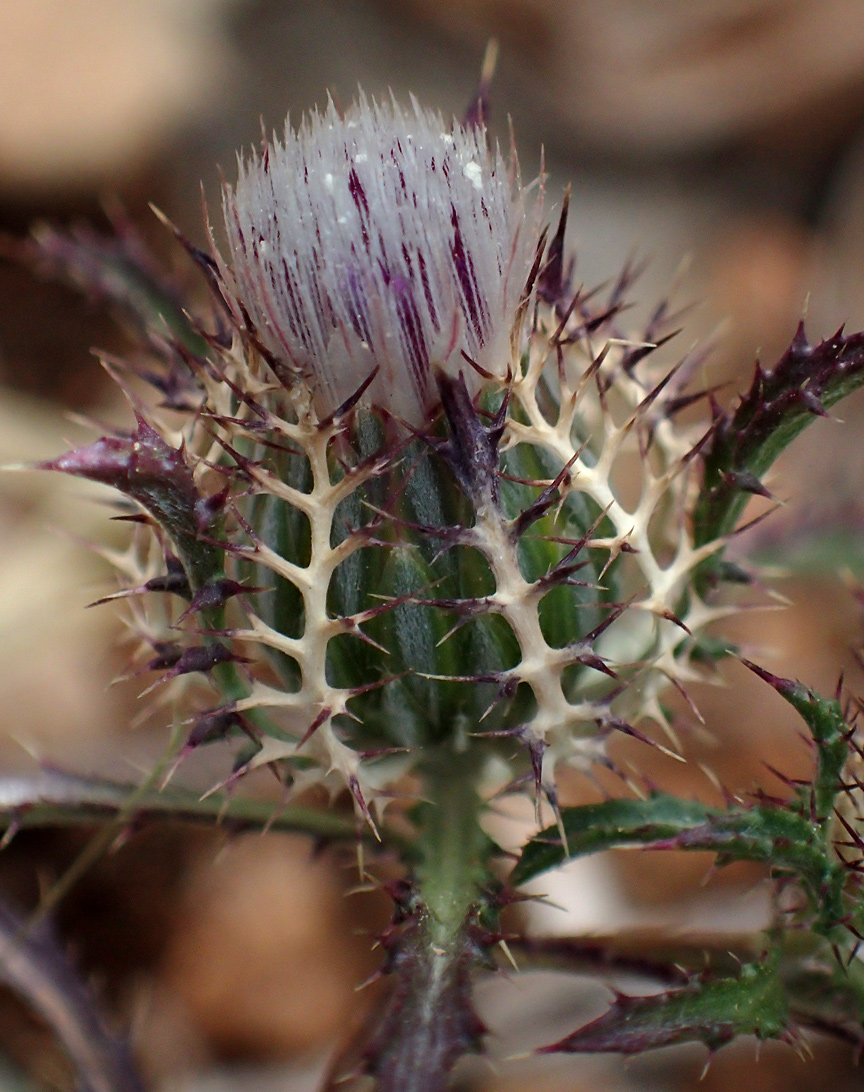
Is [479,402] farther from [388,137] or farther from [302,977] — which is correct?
[302,977]

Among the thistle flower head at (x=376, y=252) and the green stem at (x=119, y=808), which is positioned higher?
the thistle flower head at (x=376, y=252)

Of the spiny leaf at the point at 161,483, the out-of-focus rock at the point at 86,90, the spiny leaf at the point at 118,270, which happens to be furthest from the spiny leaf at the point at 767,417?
the out-of-focus rock at the point at 86,90

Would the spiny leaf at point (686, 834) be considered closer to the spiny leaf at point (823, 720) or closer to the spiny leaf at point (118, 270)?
the spiny leaf at point (823, 720)

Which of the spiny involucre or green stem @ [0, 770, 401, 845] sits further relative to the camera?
green stem @ [0, 770, 401, 845]

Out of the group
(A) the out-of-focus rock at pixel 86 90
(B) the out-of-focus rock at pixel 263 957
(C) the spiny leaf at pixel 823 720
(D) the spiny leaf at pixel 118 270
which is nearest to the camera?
(C) the spiny leaf at pixel 823 720

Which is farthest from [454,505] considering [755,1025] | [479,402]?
[755,1025]

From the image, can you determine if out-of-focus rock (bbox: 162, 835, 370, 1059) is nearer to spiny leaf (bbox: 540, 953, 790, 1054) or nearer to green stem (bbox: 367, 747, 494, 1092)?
green stem (bbox: 367, 747, 494, 1092)

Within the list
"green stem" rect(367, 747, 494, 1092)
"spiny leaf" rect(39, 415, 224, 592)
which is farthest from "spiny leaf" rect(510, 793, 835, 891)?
"spiny leaf" rect(39, 415, 224, 592)

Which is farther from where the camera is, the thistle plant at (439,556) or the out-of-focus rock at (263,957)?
the out-of-focus rock at (263,957)
